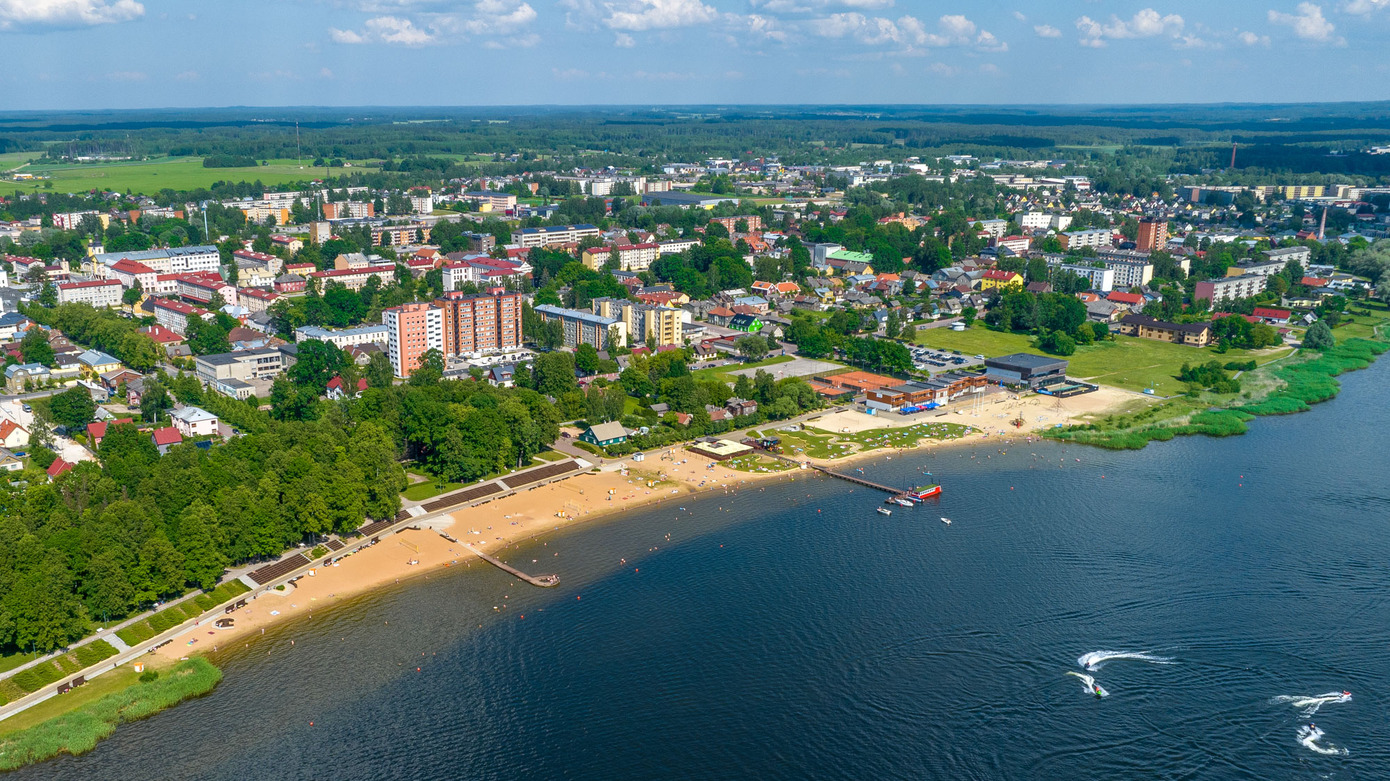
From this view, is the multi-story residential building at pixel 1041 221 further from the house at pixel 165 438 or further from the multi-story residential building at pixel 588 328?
the house at pixel 165 438

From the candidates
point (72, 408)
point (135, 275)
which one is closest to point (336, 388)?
point (72, 408)

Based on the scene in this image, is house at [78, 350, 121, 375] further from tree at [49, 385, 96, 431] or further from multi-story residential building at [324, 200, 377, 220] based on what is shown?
multi-story residential building at [324, 200, 377, 220]

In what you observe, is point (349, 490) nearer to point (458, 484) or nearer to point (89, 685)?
point (458, 484)

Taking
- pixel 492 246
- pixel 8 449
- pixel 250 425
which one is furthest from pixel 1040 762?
pixel 492 246

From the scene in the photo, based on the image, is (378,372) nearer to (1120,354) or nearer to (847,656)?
(847,656)

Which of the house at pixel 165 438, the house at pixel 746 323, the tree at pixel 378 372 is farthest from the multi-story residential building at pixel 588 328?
the house at pixel 165 438

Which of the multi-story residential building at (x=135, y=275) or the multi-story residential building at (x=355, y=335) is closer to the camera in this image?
the multi-story residential building at (x=355, y=335)

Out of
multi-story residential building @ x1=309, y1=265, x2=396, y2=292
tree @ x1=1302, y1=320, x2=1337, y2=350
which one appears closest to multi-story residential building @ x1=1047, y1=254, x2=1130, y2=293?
tree @ x1=1302, y1=320, x2=1337, y2=350
